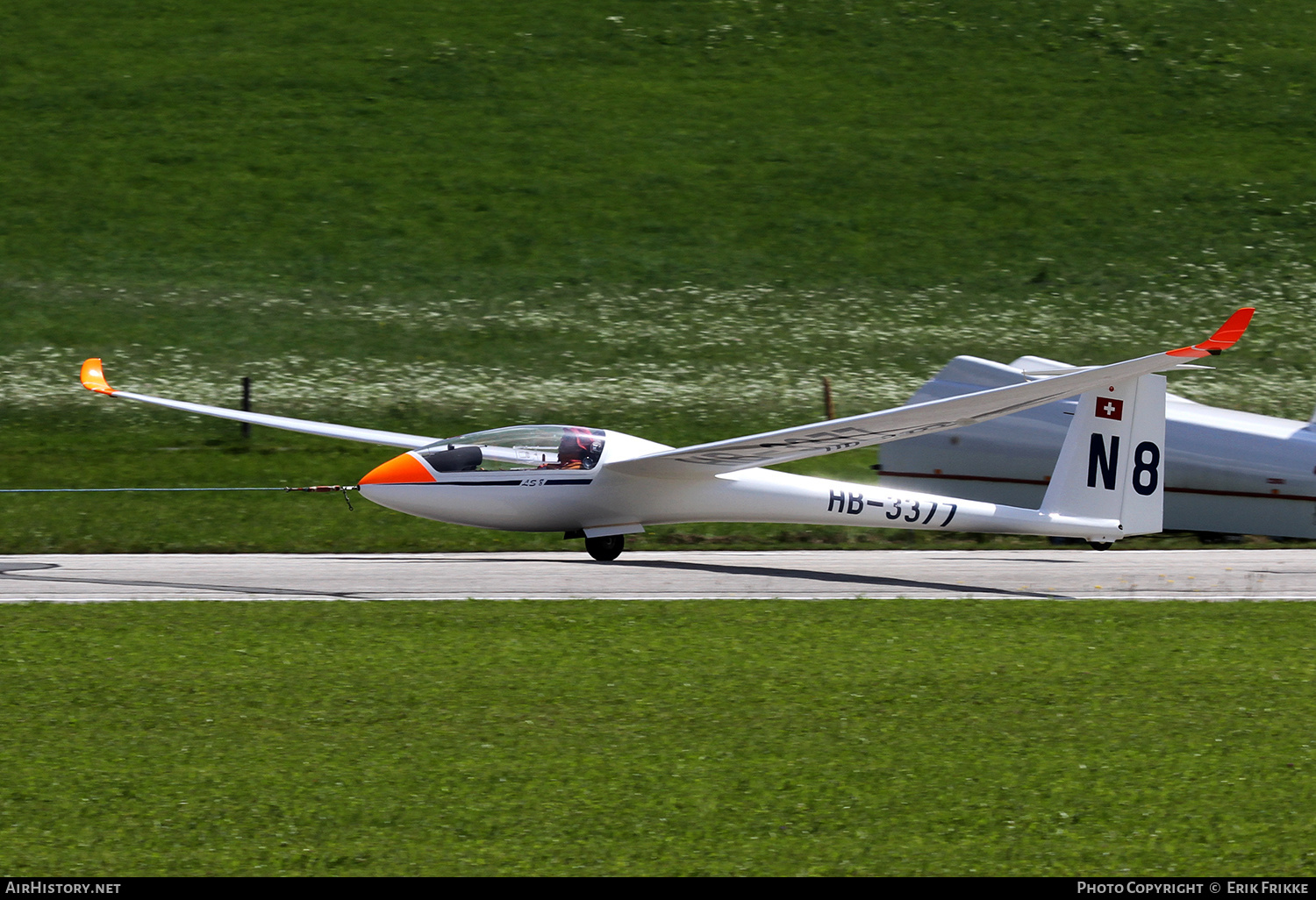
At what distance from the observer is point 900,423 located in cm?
1575

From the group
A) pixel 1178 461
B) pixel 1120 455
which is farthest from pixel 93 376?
pixel 1178 461

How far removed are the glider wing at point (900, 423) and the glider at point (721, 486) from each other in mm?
57

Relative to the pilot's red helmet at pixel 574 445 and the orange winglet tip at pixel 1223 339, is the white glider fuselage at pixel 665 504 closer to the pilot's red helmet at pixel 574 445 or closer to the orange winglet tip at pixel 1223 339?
the pilot's red helmet at pixel 574 445

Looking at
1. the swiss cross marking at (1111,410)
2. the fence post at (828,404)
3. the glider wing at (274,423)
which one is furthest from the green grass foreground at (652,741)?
the fence post at (828,404)

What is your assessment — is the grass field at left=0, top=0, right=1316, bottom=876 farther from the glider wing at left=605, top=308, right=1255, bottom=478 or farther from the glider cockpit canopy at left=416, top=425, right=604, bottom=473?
the glider cockpit canopy at left=416, top=425, right=604, bottom=473

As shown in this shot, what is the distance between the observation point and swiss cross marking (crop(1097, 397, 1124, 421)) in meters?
→ 18.0

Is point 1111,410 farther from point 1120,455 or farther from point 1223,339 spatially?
point 1223,339

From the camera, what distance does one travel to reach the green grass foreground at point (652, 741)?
718 cm

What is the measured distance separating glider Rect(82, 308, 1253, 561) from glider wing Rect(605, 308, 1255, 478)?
0.19ft

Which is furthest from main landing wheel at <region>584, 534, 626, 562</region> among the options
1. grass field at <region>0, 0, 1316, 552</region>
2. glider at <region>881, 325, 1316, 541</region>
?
grass field at <region>0, 0, 1316, 552</region>

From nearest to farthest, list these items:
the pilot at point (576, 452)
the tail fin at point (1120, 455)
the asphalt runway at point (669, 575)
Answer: the asphalt runway at point (669, 575) → the pilot at point (576, 452) → the tail fin at point (1120, 455)

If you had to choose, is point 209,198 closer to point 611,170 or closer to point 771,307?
point 611,170

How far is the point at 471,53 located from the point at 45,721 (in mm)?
45577

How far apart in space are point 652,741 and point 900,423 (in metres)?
7.44
